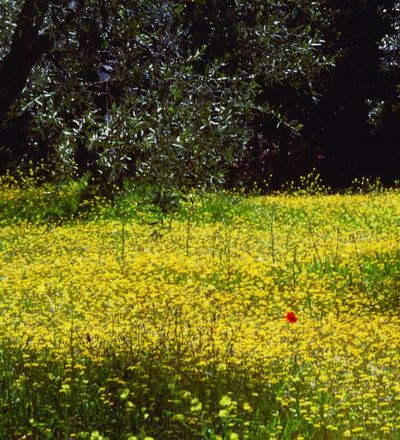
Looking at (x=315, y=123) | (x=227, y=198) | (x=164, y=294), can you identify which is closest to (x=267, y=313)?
(x=164, y=294)

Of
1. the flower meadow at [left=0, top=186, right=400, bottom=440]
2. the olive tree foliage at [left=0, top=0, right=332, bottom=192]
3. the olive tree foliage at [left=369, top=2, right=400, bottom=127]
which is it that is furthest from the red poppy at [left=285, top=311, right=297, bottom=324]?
the olive tree foliage at [left=369, top=2, right=400, bottom=127]

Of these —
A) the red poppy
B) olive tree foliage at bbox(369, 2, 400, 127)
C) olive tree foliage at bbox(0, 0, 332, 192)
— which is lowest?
the red poppy

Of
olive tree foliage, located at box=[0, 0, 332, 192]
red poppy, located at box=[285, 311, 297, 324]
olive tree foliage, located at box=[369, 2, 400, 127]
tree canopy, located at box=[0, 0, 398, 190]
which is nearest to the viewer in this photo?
tree canopy, located at box=[0, 0, 398, 190]

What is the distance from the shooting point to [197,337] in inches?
300

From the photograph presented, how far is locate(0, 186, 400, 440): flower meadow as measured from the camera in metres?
5.91

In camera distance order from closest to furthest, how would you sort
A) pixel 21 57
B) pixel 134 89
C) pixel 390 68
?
pixel 21 57
pixel 134 89
pixel 390 68

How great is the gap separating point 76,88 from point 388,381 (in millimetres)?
3526

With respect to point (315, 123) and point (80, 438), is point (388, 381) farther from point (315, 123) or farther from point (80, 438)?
point (315, 123)

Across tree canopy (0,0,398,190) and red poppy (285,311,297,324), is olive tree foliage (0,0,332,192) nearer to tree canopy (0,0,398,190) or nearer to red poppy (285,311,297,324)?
tree canopy (0,0,398,190)

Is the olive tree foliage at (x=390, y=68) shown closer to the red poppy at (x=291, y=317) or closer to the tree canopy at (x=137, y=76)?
the tree canopy at (x=137, y=76)

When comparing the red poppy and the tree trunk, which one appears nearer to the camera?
the tree trunk

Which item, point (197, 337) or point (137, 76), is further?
point (197, 337)

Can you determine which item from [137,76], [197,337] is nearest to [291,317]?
[197,337]

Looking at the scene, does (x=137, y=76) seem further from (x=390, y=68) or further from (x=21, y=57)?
(x=390, y=68)
